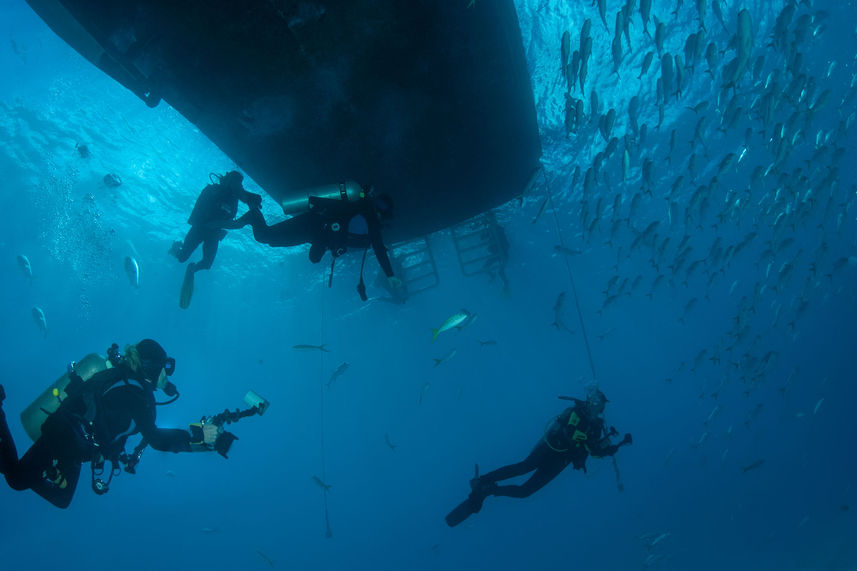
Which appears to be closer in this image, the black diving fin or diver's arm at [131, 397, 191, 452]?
diver's arm at [131, 397, 191, 452]

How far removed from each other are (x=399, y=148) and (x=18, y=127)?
674 inches

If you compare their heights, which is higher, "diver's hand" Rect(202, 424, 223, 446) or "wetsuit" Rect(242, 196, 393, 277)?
"wetsuit" Rect(242, 196, 393, 277)

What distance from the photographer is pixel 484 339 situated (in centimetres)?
3108

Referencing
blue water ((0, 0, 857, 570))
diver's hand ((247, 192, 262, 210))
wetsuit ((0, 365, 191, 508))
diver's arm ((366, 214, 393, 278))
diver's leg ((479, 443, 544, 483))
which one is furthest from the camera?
blue water ((0, 0, 857, 570))

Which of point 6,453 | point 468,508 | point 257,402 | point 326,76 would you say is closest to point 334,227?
point 326,76

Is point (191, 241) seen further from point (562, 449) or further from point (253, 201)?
point (562, 449)

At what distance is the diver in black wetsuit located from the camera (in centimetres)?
397

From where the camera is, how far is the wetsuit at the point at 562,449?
23.9 feet

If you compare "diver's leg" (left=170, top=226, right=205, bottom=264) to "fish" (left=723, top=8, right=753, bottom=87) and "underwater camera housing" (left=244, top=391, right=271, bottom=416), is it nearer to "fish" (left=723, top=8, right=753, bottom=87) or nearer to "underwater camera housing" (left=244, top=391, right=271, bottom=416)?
"underwater camera housing" (left=244, top=391, right=271, bottom=416)

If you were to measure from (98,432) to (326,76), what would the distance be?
17.1 ft

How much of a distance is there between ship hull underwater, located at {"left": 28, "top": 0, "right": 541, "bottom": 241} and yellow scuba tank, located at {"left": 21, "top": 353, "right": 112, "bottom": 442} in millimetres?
3231

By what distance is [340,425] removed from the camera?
46875mm

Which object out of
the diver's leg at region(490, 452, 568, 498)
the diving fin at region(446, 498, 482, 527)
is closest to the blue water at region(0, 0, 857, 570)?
the diver's leg at region(490, 452, 568, 498)

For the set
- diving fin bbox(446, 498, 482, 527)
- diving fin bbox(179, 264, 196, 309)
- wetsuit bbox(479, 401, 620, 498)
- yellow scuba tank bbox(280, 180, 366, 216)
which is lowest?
diving fin bbox(446, 498, 482, 527)
